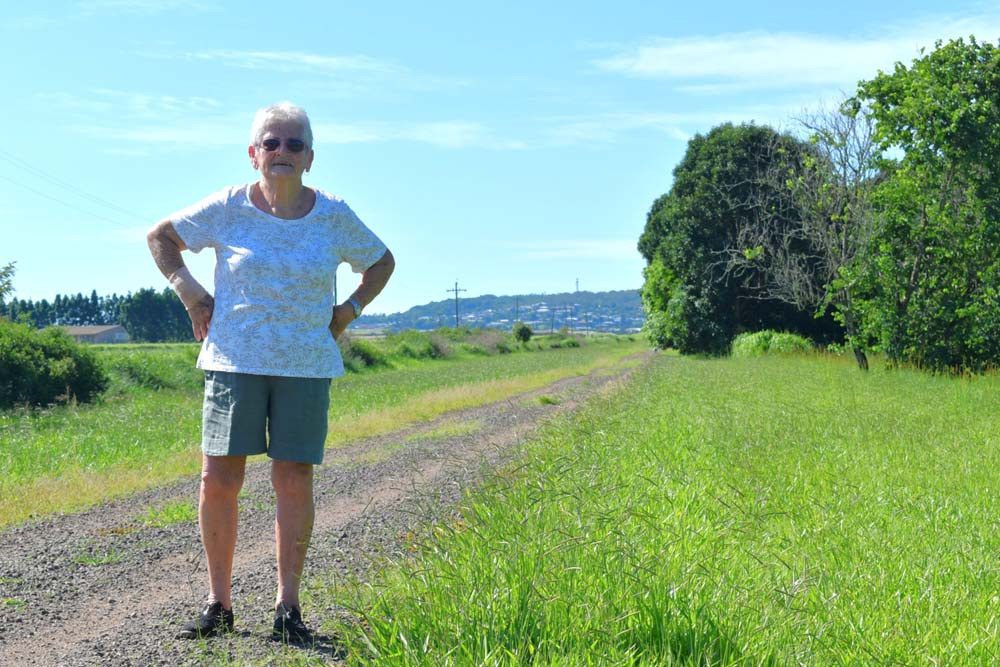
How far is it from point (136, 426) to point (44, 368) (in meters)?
5.00

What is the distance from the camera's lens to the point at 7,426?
14219 mm

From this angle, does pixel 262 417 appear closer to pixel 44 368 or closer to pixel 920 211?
pixel 44 368

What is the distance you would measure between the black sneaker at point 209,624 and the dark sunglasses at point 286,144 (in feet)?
6.55

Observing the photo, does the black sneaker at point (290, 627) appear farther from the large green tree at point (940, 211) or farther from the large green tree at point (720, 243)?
the large green tree at point (720, 243)

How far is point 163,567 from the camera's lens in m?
5.61

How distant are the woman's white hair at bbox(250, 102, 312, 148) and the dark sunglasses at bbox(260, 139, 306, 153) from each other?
0.12 feet

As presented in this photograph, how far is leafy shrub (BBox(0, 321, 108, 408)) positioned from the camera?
57.4 feet

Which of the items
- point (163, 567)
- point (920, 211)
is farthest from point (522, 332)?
point (163, 567)

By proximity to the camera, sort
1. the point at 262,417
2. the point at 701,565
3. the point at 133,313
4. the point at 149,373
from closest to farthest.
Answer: the point at 701,565
the point at 262,417
the point at 149,373
the point at 133,313

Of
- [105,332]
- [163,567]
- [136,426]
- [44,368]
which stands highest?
[44,368]

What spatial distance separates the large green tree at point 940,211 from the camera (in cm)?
1894

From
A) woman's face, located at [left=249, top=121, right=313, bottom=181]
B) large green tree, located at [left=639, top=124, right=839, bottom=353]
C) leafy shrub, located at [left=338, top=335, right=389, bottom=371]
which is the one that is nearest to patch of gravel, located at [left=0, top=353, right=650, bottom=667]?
woman's face, located at [left=249, top=121, right=313, bottom=181]

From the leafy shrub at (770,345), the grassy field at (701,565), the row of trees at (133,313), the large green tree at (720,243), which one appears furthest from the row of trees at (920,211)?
the row of trees at (133,313)

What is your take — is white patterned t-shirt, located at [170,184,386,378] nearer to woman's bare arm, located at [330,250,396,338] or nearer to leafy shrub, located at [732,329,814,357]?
woman's bare arm, located at [330,250,396,338]
